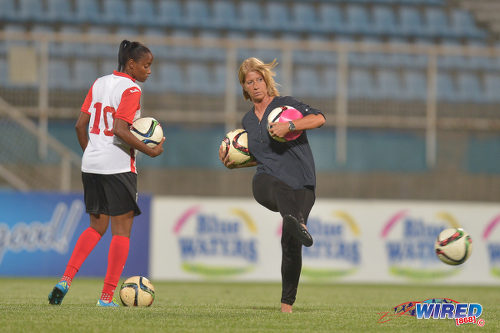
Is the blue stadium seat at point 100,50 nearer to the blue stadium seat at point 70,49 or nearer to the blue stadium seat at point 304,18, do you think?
the blue stadium seat at point 70,49

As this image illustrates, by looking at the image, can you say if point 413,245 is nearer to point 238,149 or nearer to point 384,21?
point 384,21

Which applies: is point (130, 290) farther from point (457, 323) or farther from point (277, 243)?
point (277, 243)

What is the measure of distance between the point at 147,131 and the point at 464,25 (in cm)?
1226

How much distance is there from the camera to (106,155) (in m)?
5.88

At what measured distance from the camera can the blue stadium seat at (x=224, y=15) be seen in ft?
51.2

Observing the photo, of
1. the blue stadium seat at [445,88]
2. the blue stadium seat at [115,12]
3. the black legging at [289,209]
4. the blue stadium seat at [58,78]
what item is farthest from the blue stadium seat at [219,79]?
the black legging at [289,209]

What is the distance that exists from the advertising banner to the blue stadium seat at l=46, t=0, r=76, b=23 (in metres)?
5.01

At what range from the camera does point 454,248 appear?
6.17 m

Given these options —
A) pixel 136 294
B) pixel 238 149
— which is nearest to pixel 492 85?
pixel 238 149

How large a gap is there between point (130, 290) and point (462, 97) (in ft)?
30.6

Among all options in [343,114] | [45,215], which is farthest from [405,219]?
[45,215]

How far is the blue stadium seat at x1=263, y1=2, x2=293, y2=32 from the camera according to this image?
1592 cm

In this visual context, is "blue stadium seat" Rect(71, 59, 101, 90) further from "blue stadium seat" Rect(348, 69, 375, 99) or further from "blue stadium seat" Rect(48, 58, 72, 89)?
"blue stadium seat" Rect(348, 69, 375, 99)

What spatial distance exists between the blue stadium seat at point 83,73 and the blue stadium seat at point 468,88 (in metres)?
6.09
